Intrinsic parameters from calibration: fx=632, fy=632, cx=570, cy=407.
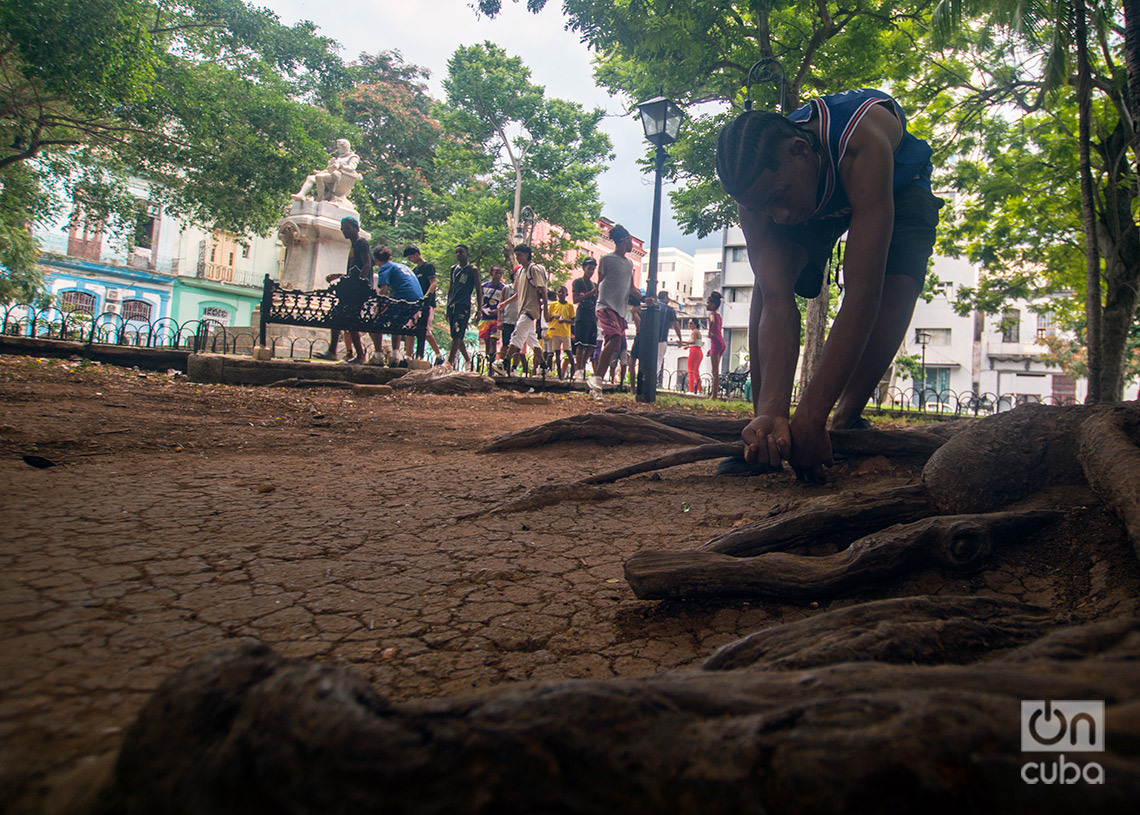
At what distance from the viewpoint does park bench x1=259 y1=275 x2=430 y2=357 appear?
9.27 m

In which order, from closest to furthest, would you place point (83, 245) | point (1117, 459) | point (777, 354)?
point (1117, 459)
point (777, 354)
point (83, 245)

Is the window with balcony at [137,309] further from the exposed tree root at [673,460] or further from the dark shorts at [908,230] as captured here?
the dark shorts at [908,230]

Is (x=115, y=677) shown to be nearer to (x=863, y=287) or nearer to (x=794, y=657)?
(x=794, y=657)

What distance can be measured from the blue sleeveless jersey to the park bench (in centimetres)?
802

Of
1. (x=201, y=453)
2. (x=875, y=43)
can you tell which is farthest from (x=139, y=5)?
(x=875, y=43)

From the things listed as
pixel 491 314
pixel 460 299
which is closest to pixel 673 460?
pixel 460 299

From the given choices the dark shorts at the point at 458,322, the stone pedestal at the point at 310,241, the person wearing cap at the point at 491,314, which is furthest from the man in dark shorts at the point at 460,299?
the stone pedestal at the point at 310,241

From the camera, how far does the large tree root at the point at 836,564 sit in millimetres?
1661

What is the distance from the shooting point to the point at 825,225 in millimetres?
2846

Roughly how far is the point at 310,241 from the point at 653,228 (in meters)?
7.69

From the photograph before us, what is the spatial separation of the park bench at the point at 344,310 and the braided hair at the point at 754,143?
8.08 m

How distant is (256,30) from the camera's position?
17.0 m

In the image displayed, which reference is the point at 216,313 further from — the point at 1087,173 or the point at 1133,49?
the point at 1133,49

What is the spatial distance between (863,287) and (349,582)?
2055 mm
